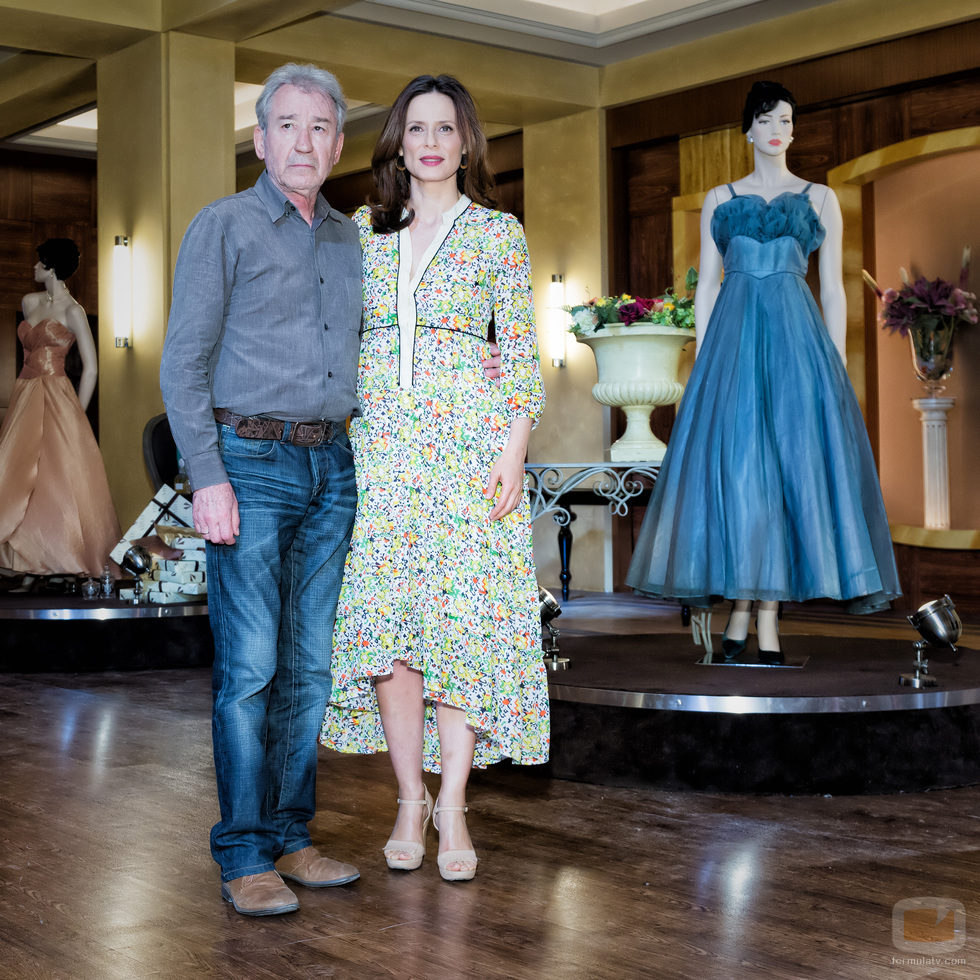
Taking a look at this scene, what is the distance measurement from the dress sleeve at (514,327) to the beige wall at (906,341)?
5098mm

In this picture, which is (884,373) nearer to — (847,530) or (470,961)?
(847,530)

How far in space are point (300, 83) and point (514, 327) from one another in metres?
0.54

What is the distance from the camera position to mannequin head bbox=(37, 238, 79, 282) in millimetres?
6309

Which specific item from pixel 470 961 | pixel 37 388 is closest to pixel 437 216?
pixel 470 961

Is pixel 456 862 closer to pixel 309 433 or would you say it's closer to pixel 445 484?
pixel 445 484

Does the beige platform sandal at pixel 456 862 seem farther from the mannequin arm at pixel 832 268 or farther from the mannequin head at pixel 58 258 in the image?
the mannequin head at pixel 58 258

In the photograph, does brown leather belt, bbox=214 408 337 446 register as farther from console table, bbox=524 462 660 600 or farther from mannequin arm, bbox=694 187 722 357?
console table, bbox=524 462 660 600

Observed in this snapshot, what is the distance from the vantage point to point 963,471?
7023 millimetres

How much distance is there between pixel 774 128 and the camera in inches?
139

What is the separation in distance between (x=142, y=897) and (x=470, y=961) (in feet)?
2.08

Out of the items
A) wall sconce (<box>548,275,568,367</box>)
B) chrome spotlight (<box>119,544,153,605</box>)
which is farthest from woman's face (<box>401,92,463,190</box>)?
wall sconce (<box>548,275,568,367</box>)

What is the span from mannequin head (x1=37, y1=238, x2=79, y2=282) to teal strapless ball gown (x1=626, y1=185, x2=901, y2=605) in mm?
3800

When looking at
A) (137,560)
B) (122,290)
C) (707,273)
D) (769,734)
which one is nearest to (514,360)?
(769,734)

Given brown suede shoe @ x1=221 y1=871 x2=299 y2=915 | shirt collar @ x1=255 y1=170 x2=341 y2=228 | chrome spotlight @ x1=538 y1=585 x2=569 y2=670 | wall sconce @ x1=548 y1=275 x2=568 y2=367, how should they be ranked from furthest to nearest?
wall sconce @ x1=548 y1=275 x2=568 y2=367, chrome spotlight @ x1=538 y1=585 x2=569 y2=670, shirt collar @ x1=255 y1=170 x2=341 y2=228, brown suede shoe @ x1=221 y1=871 x2=299 y2=915
